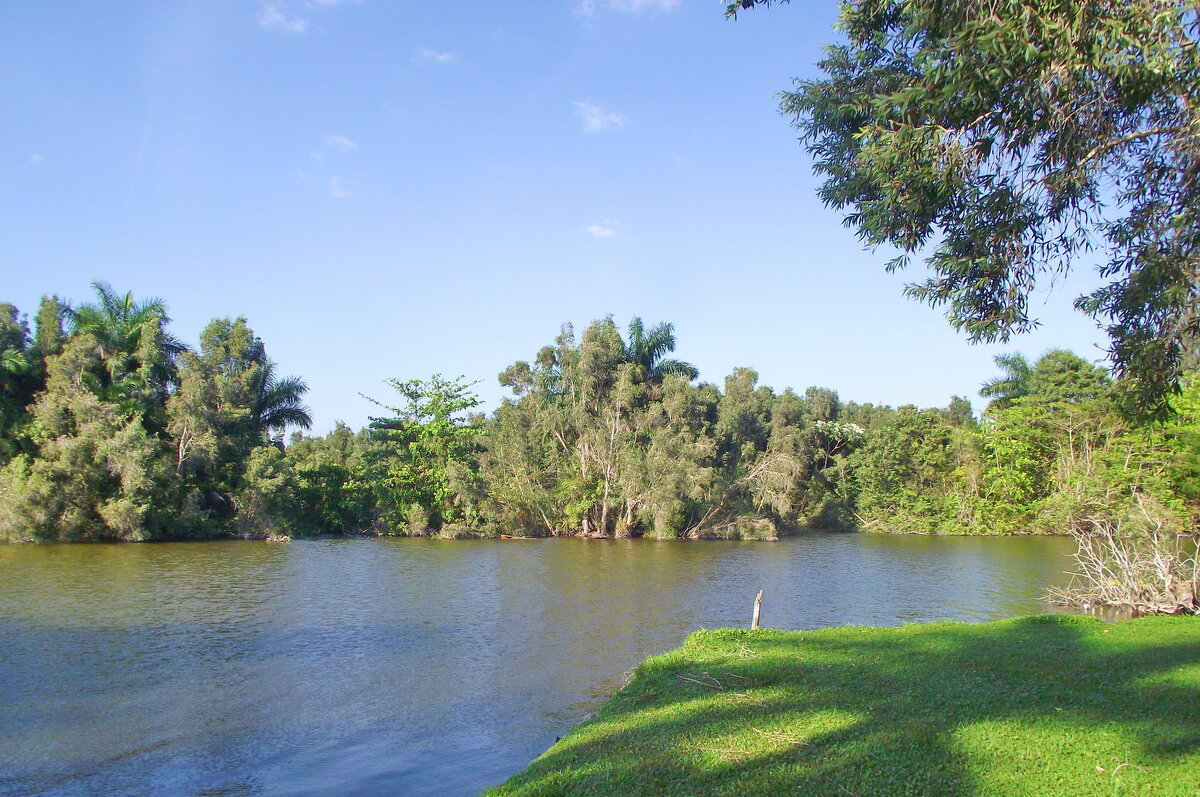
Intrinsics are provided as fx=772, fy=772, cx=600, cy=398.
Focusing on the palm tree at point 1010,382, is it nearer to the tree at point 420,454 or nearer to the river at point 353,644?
the river at point 353,644

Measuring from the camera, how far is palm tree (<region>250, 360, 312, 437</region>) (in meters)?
47.2

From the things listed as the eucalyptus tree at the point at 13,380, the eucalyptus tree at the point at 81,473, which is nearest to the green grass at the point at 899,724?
the eucalyptus tree at the point at 81,473

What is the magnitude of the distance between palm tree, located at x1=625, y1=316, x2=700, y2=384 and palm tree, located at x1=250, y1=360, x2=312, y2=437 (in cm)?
2100

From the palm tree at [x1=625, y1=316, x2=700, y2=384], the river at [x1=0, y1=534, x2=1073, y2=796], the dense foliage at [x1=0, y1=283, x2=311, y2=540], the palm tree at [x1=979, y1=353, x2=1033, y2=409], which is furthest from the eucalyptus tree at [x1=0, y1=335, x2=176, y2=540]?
the palm tree at [x1=979, y1=353, x2=1033, y2=409]

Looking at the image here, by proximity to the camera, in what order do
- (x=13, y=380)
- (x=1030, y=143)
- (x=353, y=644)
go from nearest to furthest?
(x=1030, y=143) < (x=353, y=644) < (x=13, y=380)

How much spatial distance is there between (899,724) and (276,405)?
46368 millimetres

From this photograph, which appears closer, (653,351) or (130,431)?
(130,431)

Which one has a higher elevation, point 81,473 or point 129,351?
point 129,351

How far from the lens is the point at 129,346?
42719mm

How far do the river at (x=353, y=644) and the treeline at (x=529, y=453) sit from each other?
489cm

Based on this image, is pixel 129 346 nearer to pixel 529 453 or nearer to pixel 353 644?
pixel 529 453

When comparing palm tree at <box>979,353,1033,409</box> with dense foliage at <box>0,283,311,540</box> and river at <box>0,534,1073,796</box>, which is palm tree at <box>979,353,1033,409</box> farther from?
dense foliage at <box>0,283,311,540</box>

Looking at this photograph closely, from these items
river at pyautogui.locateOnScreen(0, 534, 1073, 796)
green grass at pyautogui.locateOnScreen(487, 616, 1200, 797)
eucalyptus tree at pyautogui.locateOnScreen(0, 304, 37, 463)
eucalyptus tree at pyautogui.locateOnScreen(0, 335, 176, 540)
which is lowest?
river at pyautogui.locateOnScreen(0, 534, 1073, 796)

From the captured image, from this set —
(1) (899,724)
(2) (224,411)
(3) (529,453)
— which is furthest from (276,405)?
(1) (899,724)
